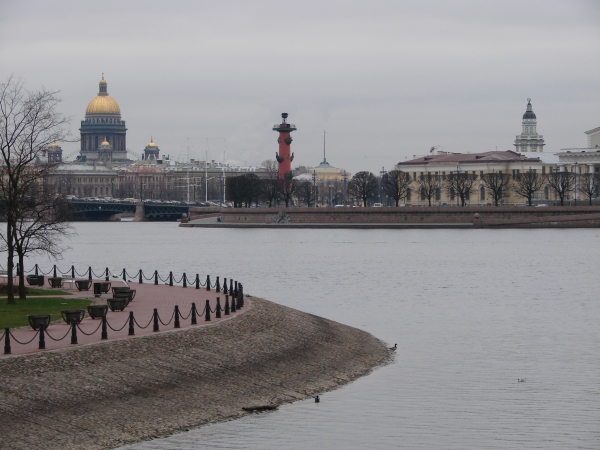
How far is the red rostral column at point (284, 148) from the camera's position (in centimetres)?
11656

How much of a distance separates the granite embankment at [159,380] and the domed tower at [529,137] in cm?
16585

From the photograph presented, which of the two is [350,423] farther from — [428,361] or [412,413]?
[428,361]

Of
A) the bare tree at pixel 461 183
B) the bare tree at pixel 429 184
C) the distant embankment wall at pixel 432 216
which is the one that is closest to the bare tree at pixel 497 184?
the bare tree at pixel 461 183

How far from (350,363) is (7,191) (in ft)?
31.9

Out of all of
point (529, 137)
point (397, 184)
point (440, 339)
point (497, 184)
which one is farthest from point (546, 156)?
point (440, 339)

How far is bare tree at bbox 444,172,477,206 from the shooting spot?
112 metres

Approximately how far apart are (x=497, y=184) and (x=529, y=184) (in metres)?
5.60

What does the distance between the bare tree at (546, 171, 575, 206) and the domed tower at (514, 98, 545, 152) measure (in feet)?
234

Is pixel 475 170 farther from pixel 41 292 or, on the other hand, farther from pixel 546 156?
pixel 41 292

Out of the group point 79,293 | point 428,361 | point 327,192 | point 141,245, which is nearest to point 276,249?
point 141,245

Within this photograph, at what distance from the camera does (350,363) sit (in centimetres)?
2169

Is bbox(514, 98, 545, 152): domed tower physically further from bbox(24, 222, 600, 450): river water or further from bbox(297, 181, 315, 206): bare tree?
bbox(24, 222, 600, 450): river water

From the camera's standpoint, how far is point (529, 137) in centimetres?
18662

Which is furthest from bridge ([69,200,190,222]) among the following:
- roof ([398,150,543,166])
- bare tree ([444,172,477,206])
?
bare tree ([444,172,477,206])
